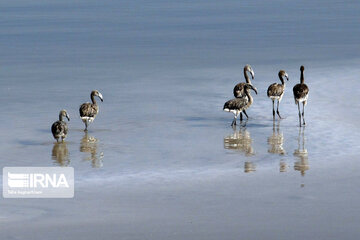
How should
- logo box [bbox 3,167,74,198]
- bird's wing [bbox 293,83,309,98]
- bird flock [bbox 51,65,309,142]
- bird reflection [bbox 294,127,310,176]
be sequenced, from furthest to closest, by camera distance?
bird's wing [bbox 293,83,309,98] → bird flock [bbox 51,65,309,142] → bird reflection [bbox 294,127,310,176] → logo box [bbox 3,167,74,198]

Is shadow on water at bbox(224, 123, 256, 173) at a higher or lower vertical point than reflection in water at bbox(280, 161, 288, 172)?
higher

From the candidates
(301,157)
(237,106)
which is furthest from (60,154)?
(237,106)

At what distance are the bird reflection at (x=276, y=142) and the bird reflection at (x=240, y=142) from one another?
0.39m

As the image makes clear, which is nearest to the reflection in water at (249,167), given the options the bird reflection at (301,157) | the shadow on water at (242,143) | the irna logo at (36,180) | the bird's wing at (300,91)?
the shadow on water at (242,143)

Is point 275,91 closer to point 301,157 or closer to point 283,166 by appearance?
point 301,157

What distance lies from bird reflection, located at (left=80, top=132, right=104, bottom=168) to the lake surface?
4cm

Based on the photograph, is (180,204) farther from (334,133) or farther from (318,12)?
(318,12)

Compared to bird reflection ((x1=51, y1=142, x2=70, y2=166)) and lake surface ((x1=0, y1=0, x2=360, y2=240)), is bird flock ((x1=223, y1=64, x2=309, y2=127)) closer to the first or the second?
lake surface ((x1=0, y1=0, x2=360, y2=240))

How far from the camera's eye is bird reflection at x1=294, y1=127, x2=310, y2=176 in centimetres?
1619

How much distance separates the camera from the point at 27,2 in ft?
260

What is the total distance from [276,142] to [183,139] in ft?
6.16

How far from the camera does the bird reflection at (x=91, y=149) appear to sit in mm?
16922

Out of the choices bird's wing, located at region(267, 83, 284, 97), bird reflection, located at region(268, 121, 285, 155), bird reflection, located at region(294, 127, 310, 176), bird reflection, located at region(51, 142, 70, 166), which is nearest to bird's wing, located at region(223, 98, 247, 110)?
bird reflection, located at region(268, 121, 285, 155)

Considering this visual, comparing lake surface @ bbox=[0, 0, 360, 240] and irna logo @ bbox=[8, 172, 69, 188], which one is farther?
irna logo @ bbox=[8, 172, 69, 188]
